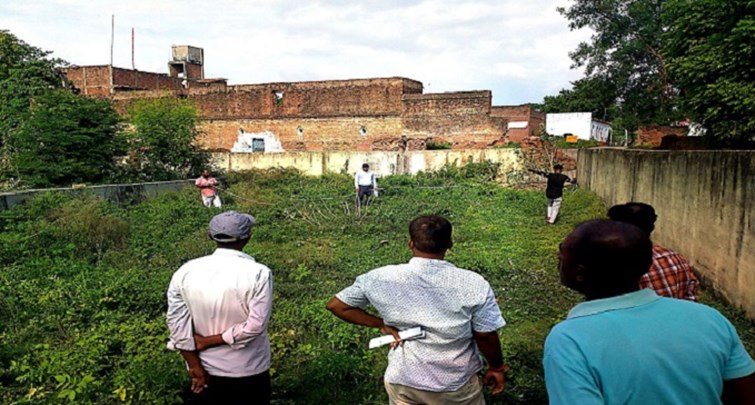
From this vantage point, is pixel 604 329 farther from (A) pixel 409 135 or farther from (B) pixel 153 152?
(A) pixel 409 135

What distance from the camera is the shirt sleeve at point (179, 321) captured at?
2.72m

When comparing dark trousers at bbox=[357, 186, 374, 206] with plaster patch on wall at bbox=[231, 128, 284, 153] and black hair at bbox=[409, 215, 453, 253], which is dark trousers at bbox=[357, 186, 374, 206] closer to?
black hair at bbox=[409, 215, 453, 253]

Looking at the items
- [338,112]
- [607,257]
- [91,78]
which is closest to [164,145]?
[338,112]

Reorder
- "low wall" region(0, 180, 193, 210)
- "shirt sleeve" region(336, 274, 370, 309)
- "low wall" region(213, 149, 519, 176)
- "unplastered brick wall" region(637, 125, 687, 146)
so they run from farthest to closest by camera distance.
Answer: "unplastered brick wall" region(637, 125, 687, 146) → "low wall" region(213, 149, 519, 176) → "low wall" region(0, 180, 193, 210) → "shirt sleeve" region(336, 274, 370, 309)

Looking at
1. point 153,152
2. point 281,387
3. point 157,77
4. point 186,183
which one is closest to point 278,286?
point 281,387

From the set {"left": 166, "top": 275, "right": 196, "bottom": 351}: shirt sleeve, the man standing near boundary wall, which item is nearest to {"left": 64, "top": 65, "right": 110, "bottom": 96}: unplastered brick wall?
the man standing near boundary wall

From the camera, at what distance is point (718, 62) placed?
10.9 metres

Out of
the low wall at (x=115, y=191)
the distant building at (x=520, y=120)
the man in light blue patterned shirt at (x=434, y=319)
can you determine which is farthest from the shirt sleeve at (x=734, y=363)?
the distant building at (x=520, y=120)

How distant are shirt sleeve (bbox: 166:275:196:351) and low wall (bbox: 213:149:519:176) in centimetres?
1736

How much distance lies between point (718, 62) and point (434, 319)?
11.3 metres

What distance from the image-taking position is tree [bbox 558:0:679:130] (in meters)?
23.7

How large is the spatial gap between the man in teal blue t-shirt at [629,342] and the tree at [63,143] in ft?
50.4

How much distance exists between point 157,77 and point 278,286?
3013 cm

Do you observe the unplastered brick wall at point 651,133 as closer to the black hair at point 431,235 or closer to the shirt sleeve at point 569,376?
the black hair at point 431,235
